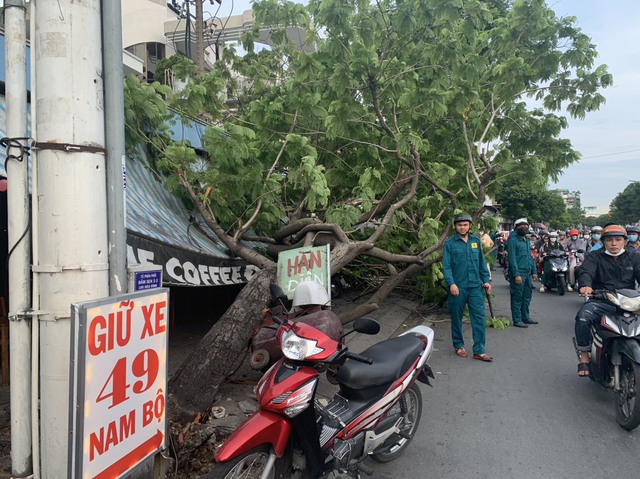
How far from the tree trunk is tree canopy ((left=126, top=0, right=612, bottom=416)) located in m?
1.15

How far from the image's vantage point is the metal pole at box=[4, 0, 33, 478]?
6.40ft

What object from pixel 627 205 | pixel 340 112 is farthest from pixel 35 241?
pixel 627 205

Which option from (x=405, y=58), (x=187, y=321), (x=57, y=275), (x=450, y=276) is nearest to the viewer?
(x=57, y=275)

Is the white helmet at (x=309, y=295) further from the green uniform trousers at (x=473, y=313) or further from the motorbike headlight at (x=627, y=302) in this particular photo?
the green uniform trousers at (x=473, y=313)

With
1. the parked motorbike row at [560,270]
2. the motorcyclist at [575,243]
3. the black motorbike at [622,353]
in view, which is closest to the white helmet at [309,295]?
the black motorbike at [622,353]

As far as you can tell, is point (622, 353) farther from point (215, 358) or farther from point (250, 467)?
point (215, 358)

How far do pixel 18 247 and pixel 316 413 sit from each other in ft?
6.06

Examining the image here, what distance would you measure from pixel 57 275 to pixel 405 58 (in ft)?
19.4

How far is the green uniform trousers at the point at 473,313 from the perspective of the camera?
5664 millimetres

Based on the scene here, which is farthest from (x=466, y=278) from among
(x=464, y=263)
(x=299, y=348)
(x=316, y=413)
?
(x=299, y=348)

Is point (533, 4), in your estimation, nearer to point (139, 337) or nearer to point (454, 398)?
point (454, 398)

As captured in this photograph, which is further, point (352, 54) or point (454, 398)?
point (352, 54)

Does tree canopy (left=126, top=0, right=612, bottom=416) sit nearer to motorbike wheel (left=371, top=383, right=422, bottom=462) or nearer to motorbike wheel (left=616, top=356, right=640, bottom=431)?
motorbike wheel (left=371, top=383, right=422, bottom=462)

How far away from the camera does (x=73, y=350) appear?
1.69 m
